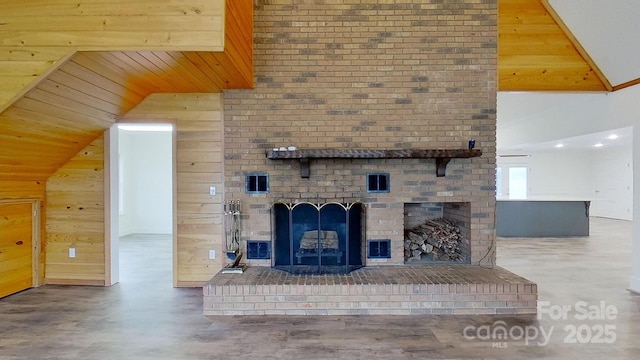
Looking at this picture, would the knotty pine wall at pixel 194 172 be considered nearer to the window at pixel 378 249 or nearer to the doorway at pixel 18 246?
the doorway at pixel 18 246

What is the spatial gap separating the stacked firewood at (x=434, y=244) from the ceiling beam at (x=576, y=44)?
2.61 meters

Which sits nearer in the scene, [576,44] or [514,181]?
[576,44]

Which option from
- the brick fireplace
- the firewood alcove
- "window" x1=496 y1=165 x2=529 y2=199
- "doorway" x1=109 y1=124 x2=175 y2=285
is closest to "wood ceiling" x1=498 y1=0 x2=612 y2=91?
the brick fireplace

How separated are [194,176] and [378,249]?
2.22 metres

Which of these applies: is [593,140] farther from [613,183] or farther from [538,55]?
[613,183]

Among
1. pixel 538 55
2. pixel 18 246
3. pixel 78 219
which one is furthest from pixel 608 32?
pixel 18 246

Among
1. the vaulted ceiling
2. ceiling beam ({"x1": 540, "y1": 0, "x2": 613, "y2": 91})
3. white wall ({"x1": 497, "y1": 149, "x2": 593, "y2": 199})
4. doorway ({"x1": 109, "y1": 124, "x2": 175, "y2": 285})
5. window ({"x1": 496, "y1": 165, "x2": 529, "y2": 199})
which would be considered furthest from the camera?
window ({"x1": 496, "y1": 165, "x2": 529, "y2": 199})

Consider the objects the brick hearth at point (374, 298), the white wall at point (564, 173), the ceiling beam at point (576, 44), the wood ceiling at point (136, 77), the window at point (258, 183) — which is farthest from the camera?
the white wall at point (564, 173)

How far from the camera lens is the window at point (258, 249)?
386 centimetres

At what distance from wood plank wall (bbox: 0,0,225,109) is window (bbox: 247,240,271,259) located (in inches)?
84.0

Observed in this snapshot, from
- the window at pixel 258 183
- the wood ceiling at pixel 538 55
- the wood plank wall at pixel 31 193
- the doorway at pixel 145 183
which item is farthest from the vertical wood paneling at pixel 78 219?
the wood ceiling at pixel 538 55

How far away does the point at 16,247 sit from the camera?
379cm

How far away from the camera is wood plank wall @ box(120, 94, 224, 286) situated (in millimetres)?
3953

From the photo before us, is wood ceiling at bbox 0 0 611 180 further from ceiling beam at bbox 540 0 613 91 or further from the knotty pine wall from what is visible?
the knotty pine wall
